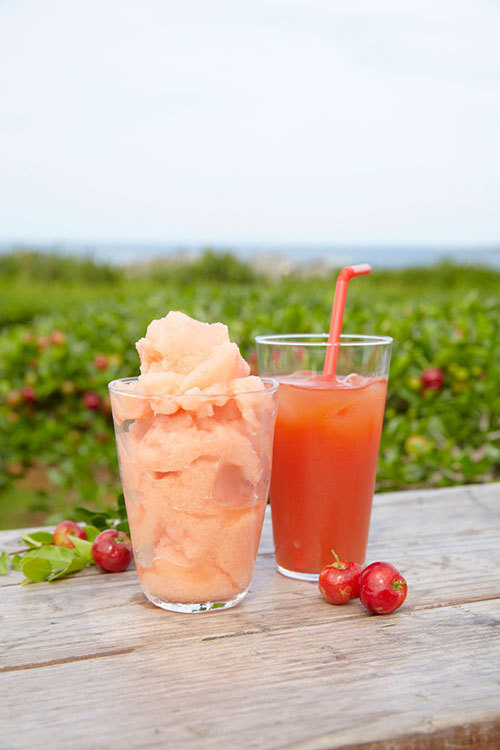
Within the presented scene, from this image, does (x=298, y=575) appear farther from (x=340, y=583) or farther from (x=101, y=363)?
(x=101, y=363)

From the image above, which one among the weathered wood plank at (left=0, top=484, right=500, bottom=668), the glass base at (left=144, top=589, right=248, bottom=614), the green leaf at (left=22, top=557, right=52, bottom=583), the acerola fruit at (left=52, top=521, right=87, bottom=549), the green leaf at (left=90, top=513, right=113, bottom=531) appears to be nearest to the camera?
the weathered wood plank at (left=0, top=484, right=500, bottom=668)

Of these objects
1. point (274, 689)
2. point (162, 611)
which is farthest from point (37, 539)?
point (274, 689)

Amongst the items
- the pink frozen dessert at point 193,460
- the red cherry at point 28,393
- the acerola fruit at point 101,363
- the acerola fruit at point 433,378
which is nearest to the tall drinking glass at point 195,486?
the pink frozen dessert at point 193,460

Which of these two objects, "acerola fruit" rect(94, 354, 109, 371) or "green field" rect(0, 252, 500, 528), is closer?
"green field" rect(0, 252, 500, 528)

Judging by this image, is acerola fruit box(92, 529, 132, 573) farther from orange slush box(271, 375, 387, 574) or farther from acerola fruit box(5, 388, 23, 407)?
acerola fruit box(5, 388, 23, 407)

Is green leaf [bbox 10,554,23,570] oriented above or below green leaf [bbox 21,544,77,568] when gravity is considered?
below

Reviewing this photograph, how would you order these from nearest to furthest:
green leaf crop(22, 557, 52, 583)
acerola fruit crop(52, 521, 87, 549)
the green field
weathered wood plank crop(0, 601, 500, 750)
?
weathered wood plank crop(0, 601, 500, 750) < green leaf crop(22, 557, 52, 583) < acerola fruit crop(52, 521, 87, 549) < the green field

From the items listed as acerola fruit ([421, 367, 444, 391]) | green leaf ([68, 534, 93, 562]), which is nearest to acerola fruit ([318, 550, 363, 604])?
green leaf ([68, 534, 93, 562])
